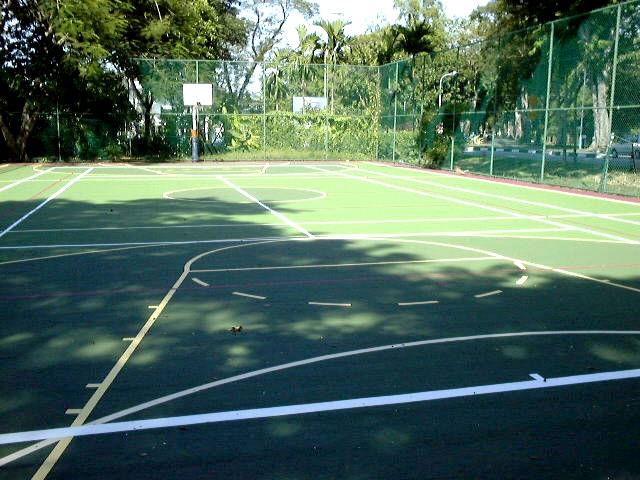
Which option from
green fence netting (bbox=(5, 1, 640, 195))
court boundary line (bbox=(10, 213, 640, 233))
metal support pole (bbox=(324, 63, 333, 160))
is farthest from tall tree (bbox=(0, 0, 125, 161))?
court boundary line (bbox=(10, 213, 640, 233))

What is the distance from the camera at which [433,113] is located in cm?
2586

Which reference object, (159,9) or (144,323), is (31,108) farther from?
(144,323)

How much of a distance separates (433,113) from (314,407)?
74.8 ft

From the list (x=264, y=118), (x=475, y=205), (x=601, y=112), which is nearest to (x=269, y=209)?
(x=475, y=205)

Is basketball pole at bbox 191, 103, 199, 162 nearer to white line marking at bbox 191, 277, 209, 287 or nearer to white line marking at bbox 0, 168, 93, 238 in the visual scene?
white line marking at bbox 0, 168, 93, 238

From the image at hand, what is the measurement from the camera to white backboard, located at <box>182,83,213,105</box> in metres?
29.8

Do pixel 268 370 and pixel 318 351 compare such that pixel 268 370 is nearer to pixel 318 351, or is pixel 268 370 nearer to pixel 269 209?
pixel 318 351

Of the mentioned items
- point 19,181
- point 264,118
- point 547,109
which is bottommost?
point 19,181

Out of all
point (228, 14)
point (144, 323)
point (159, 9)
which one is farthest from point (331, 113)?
point (144, 323)

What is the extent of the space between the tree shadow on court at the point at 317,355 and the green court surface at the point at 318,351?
0.07 ft

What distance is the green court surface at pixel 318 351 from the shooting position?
3686 mm

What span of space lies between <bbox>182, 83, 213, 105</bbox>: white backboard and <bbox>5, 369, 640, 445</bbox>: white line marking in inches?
1062

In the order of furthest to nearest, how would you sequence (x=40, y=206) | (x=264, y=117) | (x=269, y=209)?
(x=264, y=117) → (x=40, y=206) → (x=269, y=209)

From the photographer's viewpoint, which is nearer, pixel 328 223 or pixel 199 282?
pixel 199 282
